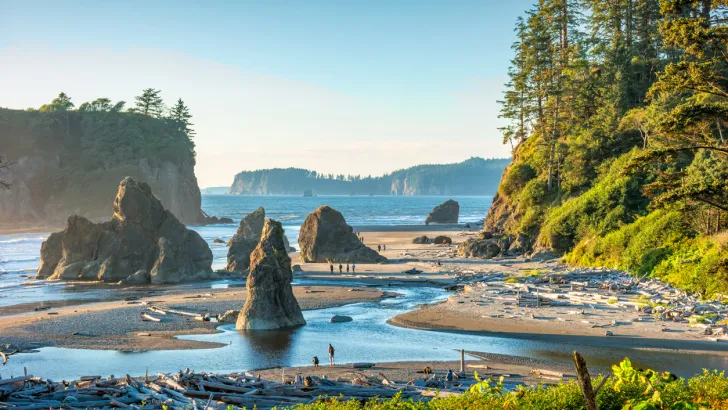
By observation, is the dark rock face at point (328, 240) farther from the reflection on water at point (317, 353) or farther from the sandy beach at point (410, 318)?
the reflection on water at point (317, 353)

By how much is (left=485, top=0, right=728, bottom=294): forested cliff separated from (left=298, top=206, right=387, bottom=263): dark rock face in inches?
694

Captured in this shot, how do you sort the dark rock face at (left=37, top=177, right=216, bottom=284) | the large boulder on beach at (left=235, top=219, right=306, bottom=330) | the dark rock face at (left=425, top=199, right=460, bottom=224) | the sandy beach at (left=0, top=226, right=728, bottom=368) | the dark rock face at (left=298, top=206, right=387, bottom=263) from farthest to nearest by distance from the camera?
the dark rock face at (left=425, top=199, right=460, bottom=224) → the dark rock face at (left=298, top=206, right=387, bottom=263) → the dark rock face at (left=37, top=177, right=216, bottom=284) → the large boulder on beach at (left=235, top=219, right=306, bottom=330) → the sandy beach at (left=0, top=226, right=728, bottom=368)

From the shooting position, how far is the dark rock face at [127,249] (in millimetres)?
57312

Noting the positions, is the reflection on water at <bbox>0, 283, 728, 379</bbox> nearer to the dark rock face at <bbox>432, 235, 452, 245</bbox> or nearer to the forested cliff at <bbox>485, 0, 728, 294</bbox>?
the forested cliff at <bbox>485, 0, 728, 294</bbox>

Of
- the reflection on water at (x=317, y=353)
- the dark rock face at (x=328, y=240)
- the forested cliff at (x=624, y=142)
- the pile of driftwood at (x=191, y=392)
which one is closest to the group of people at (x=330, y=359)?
the reflection on water at (x=317, y=353)

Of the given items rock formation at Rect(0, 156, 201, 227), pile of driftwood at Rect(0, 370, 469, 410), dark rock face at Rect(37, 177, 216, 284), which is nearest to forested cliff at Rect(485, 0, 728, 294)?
pile of driftwood at Rect(0, 370, 469, 410)

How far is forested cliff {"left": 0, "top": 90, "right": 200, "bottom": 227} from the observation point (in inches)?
5768

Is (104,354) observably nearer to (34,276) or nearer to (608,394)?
(608,394)

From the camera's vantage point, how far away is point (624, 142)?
59125 mm

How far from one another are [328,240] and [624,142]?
3251 centimetres

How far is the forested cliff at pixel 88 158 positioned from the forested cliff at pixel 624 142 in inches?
4119

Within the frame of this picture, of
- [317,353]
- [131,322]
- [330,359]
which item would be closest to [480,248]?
[131,322]

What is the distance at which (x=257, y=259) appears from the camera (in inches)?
1342

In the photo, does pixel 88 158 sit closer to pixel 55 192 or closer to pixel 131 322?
pixel 55 192
